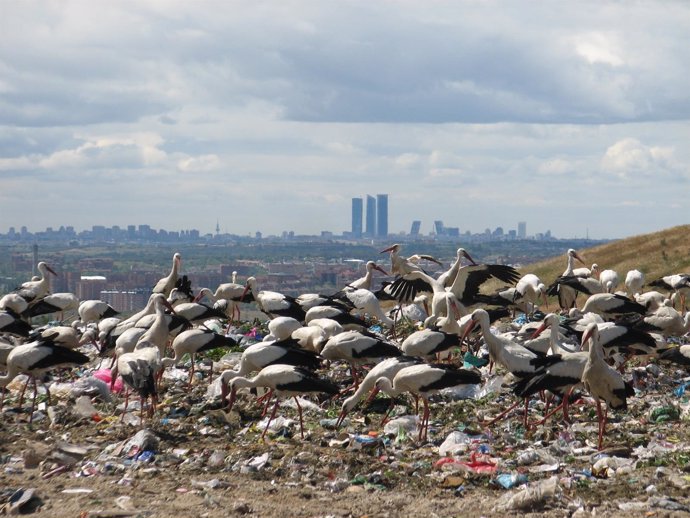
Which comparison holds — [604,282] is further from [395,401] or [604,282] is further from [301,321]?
[395,401]

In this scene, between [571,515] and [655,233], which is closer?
[571,515]

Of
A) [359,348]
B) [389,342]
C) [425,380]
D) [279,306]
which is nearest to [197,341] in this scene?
[359,348]

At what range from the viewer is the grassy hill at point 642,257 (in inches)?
1235

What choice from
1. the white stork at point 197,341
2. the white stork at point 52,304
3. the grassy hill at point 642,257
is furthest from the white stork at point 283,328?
the grassy hill at point 642,257

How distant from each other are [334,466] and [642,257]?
24.9 meters

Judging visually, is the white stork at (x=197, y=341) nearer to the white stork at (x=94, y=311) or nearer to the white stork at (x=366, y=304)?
the white stork at (x=366, y=304)

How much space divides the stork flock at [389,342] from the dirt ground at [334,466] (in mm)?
356

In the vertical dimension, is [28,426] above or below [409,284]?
below

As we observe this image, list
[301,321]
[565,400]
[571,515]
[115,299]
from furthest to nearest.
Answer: [115,299], [301,321], [565,400], [571,515]

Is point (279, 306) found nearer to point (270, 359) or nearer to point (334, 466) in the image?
point (270, 359)

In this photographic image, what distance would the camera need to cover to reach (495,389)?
14078mm

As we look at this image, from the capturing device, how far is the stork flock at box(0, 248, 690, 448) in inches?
478

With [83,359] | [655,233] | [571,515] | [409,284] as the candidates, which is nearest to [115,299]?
[655,233]

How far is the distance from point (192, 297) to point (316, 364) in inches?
344
